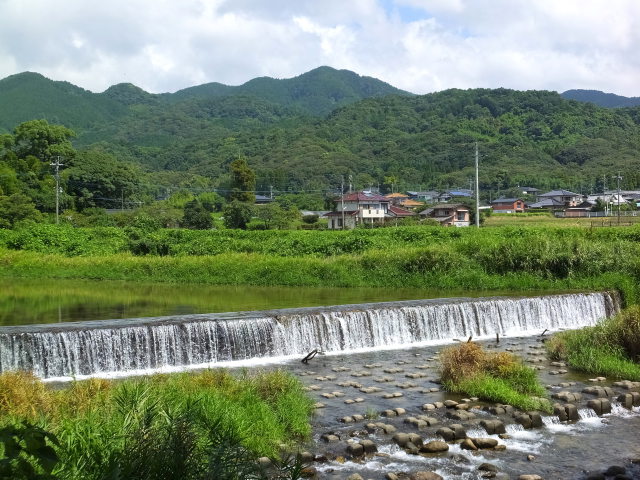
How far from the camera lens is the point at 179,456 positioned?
6.34 m

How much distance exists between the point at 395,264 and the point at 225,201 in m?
48.9

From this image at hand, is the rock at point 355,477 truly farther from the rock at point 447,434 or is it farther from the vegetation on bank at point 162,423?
the rock at point 447,434

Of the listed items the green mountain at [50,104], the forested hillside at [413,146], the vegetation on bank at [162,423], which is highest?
the green mountain at [50,104]

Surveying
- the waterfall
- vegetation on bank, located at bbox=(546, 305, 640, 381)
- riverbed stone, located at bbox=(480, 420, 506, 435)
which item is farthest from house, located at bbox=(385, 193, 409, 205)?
riverbed stone, located at bbox=(480, 420, 506, 435)

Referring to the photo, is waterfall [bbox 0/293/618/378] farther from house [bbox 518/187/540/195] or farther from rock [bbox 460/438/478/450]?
house [bbox 518/187/540/195]

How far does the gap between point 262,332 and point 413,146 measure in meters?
103

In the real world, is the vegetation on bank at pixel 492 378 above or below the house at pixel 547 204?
below

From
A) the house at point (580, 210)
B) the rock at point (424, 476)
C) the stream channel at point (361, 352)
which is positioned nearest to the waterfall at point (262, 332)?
the stream channel at point (361, 352)

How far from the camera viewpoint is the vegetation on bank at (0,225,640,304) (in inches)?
1049

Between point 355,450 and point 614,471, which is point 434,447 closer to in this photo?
point 355,450

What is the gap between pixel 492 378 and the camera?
12.4 m

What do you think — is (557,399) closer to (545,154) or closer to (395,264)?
(395,264)

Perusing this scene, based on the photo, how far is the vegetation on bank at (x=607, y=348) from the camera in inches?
553

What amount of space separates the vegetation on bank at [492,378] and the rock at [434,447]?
2.44m
